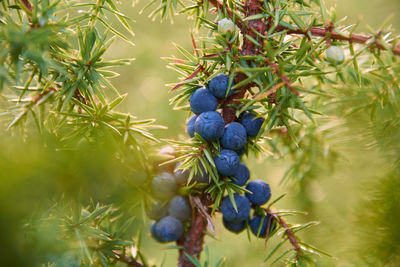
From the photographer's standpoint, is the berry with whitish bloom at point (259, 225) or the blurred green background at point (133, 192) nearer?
the blurred green background at point (133, 192)

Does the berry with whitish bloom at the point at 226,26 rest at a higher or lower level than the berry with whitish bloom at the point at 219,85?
higher

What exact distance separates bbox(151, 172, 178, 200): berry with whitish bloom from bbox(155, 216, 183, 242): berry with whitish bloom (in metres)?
0.04

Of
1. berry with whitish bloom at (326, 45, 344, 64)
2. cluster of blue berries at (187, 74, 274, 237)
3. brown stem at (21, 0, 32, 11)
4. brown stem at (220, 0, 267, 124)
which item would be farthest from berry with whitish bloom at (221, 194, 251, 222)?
brown stem at (21, 0, 32, 11)

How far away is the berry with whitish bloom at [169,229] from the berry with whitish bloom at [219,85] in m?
0.20

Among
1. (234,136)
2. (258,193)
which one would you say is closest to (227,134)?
(234,136)

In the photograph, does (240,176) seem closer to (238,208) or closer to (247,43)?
(238,208)

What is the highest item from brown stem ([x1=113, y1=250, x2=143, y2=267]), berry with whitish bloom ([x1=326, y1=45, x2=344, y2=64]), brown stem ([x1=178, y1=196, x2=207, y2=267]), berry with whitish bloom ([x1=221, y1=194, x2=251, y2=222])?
berry with whitish bloom ([x1=326, y1=45, x2=344, y2=64])

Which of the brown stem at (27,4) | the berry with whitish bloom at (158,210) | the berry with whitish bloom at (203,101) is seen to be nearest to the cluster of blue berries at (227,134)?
the berry with whitish bloom at (203,101)

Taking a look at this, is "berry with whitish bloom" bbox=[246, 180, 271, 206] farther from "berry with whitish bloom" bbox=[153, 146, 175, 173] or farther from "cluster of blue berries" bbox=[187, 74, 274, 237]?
"berry with whitish bloom" bbox=[153, 146, 175, 173]

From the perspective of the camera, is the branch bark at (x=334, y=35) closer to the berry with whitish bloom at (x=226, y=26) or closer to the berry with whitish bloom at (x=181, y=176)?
the berry with whitish bloom at (x=226, y=26)

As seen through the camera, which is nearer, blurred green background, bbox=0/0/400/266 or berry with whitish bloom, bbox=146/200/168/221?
blurred green background, bbox=0/0/400/266

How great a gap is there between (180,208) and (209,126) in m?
0.15

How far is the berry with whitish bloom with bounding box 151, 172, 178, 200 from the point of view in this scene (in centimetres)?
45

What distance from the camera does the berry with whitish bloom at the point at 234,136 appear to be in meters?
0.39
